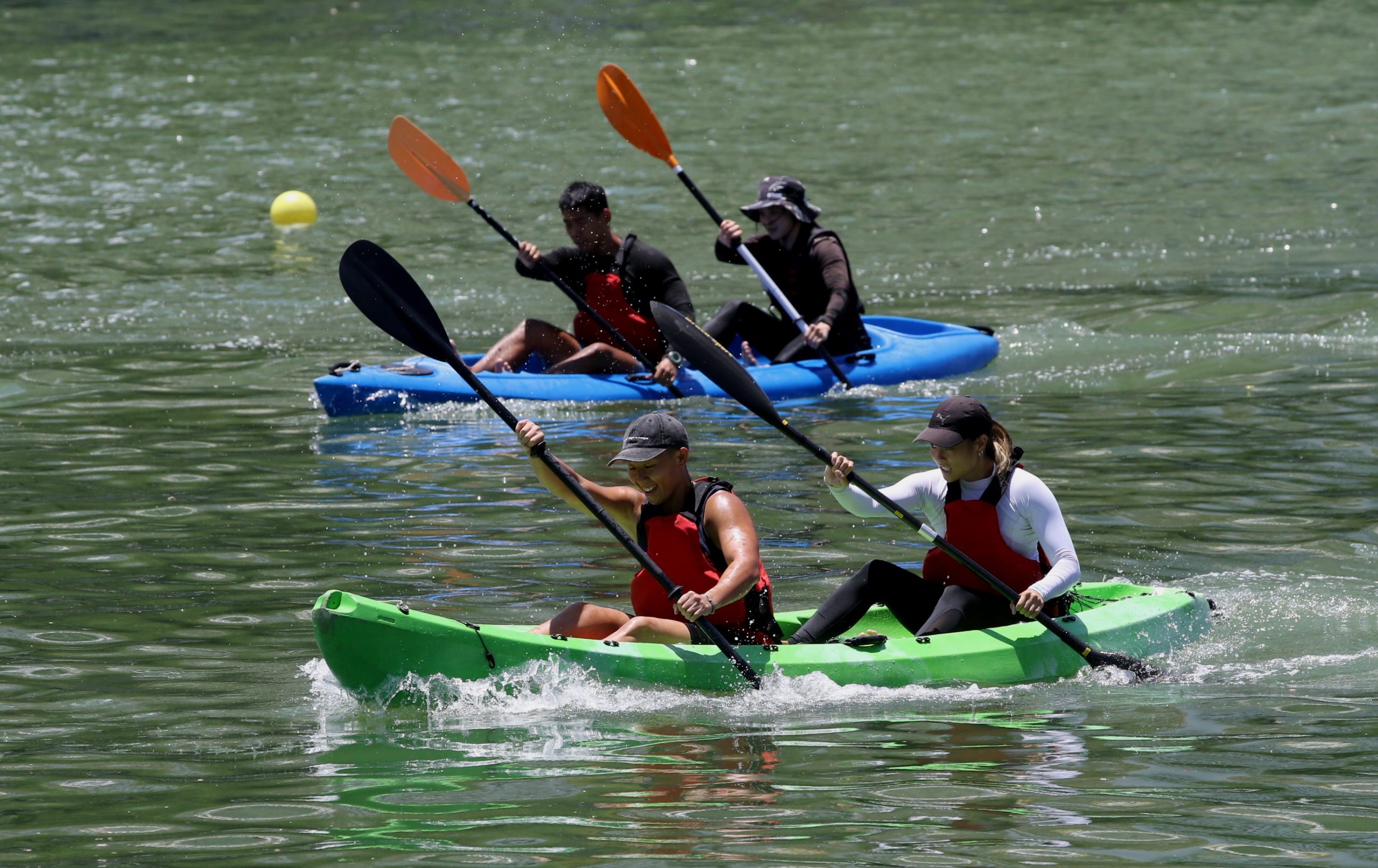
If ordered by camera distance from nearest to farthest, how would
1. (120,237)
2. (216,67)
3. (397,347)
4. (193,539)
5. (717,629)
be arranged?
(717,629) → (193,539) → (397,347) → (120,237) → (216,67)

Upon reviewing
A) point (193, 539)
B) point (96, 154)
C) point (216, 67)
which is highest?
point (216, 67)

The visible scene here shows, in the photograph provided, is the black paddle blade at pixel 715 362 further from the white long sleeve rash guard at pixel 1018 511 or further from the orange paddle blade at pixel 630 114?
the orange paddle blade at pixel 630 114

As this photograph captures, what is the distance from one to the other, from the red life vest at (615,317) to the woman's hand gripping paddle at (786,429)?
3962 millimetres

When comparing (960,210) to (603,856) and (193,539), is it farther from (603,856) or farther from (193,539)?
(603,856)

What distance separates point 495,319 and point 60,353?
338 centimetres

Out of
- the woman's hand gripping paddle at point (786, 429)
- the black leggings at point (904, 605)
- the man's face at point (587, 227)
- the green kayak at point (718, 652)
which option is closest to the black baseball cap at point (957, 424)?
the woman's hand gripping paddle at point (786, 429)

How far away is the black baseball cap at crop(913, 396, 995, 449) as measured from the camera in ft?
19.2

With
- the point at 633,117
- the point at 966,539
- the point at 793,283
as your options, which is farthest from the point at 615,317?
the point at 966,539

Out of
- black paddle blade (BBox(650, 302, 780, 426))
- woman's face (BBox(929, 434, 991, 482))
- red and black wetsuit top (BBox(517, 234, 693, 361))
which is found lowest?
woman's face (BBox(929, 434, 991, 482))

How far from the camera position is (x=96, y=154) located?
71.7ft

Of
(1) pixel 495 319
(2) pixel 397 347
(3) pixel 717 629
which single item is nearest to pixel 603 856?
(3) pixel 717 629

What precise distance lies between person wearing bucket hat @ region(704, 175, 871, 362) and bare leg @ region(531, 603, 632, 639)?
17.7 ft

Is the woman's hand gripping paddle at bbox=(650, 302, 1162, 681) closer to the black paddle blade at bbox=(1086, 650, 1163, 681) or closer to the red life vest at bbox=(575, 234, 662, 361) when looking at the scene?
the black paddle blade at bbox=(1086, 650, 1163, 681)

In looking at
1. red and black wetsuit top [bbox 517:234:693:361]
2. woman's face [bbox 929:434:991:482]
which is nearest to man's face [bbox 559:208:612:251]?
red and black wetsuit top [bbox 517:234:693:361]
